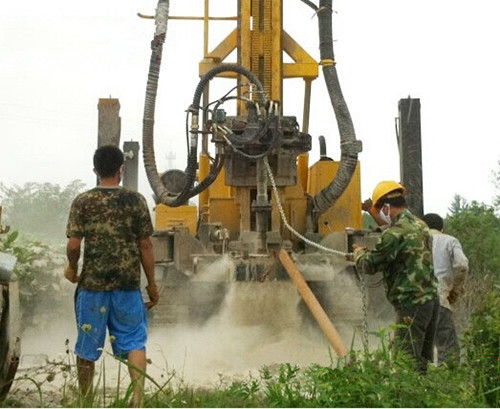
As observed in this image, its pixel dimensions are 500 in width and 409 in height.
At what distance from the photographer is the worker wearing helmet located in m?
5.52

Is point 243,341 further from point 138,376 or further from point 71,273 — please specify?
point 138,376

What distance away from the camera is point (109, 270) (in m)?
5.04

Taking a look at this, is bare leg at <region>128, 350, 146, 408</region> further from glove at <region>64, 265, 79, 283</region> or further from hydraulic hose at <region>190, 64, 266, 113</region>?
hydraulic hose at <region>190, 64, 266, 113</region>

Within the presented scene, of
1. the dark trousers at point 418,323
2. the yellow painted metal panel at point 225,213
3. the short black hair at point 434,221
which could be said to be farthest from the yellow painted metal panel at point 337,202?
the dark trousers at point 418,323

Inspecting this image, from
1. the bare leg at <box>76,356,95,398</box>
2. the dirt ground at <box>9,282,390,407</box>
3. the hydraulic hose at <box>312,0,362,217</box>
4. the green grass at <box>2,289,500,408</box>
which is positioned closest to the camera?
the green grass at <box>2,289,500,408</box>

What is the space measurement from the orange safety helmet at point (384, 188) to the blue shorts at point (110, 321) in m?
1.90

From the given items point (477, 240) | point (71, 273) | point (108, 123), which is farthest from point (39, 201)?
point (71, 273)

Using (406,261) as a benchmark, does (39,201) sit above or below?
above

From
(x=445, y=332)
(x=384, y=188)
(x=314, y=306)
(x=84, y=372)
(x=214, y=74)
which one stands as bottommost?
(x=84, y=372)

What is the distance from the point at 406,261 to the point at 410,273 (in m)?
0.09

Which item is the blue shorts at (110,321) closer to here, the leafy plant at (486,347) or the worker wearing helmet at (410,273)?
the worker wearing helmet at (410,273)

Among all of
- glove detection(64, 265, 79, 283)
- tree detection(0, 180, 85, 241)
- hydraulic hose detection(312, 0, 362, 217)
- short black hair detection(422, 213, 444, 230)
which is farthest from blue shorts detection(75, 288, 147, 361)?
tree detection(0, 180, 85, 241)

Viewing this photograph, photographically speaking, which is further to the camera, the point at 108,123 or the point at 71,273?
the point at 108,123

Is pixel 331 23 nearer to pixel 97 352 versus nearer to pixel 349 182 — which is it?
pixel 349 182
